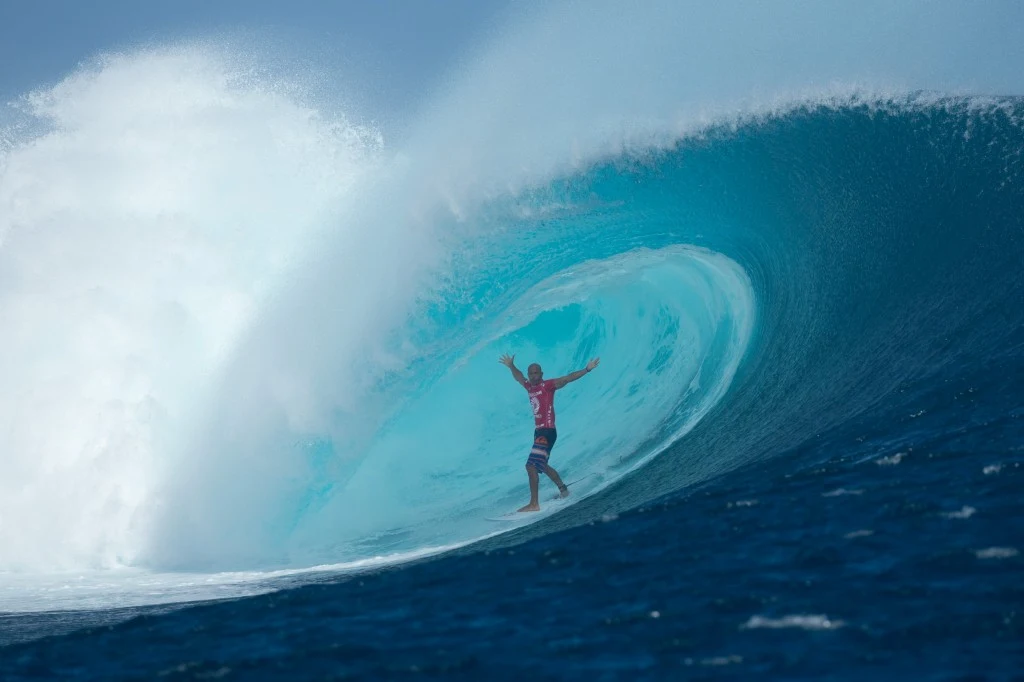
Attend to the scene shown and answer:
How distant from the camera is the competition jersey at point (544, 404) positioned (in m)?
8.20

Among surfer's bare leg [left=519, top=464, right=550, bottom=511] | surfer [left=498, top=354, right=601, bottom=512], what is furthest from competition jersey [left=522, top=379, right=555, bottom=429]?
surfer's bare leg [left=519, top=464, right=550, bottom=511]

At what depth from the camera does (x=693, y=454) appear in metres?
7.66

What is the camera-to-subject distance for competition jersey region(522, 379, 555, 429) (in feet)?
26.9

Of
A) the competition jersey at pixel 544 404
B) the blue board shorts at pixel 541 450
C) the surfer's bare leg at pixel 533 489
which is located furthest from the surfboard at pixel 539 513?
the competition jersey at pixel 544 404

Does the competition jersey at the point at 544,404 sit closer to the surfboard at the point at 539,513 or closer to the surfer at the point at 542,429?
the surfer at the point at 542,429

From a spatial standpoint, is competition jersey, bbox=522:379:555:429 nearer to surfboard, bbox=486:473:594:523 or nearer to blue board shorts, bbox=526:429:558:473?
blue board shorts, bbox=526:429:558:473

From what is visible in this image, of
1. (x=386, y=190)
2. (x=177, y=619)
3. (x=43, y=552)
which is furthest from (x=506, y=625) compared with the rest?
(x=386, y=190)

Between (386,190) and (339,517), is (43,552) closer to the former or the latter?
(339,517)

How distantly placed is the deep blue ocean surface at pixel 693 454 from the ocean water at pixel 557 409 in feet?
0.10

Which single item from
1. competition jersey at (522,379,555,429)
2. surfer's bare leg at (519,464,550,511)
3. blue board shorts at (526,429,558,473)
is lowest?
surfer's bare leg at (519,464,550,511)

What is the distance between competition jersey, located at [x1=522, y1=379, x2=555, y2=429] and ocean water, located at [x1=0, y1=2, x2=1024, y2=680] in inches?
26.1

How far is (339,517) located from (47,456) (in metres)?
3.44

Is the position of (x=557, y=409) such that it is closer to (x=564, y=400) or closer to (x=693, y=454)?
(x=564, y=400)

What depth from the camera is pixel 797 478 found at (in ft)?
18.3
